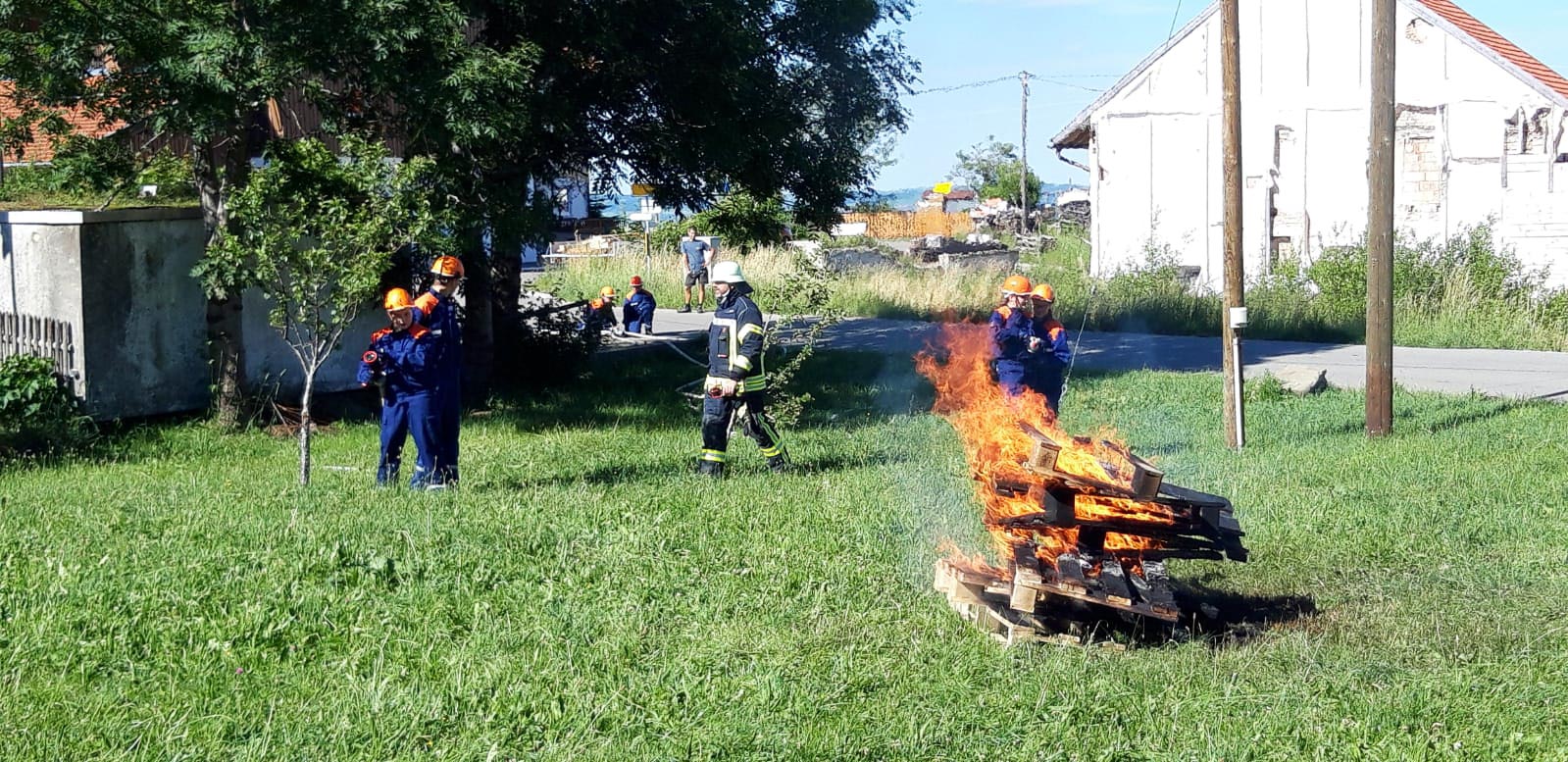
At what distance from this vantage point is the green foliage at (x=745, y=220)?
55.5 feet

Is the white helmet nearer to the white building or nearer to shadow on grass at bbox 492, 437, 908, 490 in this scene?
shadow on grass at bbox 492, 437, 908, 490

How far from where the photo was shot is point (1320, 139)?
28.1 m

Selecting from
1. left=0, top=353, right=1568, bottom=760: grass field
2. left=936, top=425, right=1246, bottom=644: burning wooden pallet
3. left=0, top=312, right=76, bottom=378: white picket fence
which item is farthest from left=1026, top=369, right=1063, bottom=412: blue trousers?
left=0, top=312, right=76, bottom=378: white picket fence

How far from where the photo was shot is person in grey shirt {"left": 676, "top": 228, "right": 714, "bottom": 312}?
2975 cm

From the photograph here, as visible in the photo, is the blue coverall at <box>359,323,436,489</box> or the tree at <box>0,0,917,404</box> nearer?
the blue coverall at <box>359,323,436,489</box>

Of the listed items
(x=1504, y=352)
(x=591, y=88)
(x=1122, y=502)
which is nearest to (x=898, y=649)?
(x=1122, y=502)

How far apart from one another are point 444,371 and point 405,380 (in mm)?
301

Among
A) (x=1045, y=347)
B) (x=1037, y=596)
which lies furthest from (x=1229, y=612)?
(x=1045, y=347)

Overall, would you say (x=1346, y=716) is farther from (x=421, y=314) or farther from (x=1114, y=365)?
(x=1114, y=365)

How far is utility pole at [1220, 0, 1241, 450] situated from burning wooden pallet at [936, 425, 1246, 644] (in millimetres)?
6127

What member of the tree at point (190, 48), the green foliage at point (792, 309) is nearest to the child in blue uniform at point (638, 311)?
the green foliage at point (792, 309)

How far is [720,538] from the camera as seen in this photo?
28.3 feet

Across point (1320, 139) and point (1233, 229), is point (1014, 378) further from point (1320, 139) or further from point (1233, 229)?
point (1320, 139)

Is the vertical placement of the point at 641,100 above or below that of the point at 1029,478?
above
